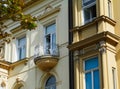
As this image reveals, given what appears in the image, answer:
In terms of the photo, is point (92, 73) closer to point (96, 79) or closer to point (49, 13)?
point (96, 79)

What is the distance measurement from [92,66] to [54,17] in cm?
502

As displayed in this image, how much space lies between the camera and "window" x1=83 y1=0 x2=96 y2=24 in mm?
19438

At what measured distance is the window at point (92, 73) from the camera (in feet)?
58.7

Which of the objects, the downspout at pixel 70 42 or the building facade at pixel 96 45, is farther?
the downspout at pixel 70 42

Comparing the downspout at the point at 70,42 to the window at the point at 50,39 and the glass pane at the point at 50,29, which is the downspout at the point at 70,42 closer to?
the window at the point at 50,39

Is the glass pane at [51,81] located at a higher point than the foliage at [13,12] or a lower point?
lower

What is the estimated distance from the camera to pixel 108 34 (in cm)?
1781

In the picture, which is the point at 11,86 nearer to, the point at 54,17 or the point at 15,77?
the point at 15,77

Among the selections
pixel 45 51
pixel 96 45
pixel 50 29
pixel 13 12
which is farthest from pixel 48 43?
pixel 13 12

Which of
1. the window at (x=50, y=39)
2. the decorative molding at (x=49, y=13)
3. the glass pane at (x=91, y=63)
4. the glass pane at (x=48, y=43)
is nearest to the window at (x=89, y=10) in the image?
the glass pane at (x=91, y=63)

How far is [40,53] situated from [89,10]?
4.03 m

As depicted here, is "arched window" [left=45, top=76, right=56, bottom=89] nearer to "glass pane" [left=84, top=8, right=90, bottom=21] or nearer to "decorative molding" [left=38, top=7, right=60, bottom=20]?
"decorative molding" [left=38, top=7, right=60, bottom=20]

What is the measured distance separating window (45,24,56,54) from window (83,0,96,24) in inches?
114

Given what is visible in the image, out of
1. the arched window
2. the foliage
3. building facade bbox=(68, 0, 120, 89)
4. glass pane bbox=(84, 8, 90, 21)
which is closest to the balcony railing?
the arched window
